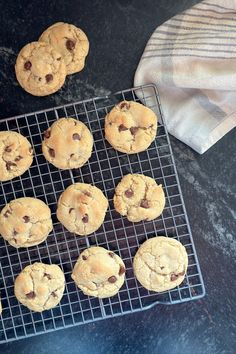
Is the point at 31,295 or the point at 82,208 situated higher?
the point at 82,208

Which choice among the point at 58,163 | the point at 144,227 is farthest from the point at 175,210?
the point at 58,163

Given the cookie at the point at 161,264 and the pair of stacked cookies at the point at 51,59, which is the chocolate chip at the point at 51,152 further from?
the cookie at the point at 161,264

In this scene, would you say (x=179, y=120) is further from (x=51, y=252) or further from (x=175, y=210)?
(x=51, y=252)

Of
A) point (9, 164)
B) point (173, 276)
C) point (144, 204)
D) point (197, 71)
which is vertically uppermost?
point (197, 71)

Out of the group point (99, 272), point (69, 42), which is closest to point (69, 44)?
point (69, 42)

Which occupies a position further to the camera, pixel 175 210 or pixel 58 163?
pixel 175 210

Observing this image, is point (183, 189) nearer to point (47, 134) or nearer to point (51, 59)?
point (47, 134)
